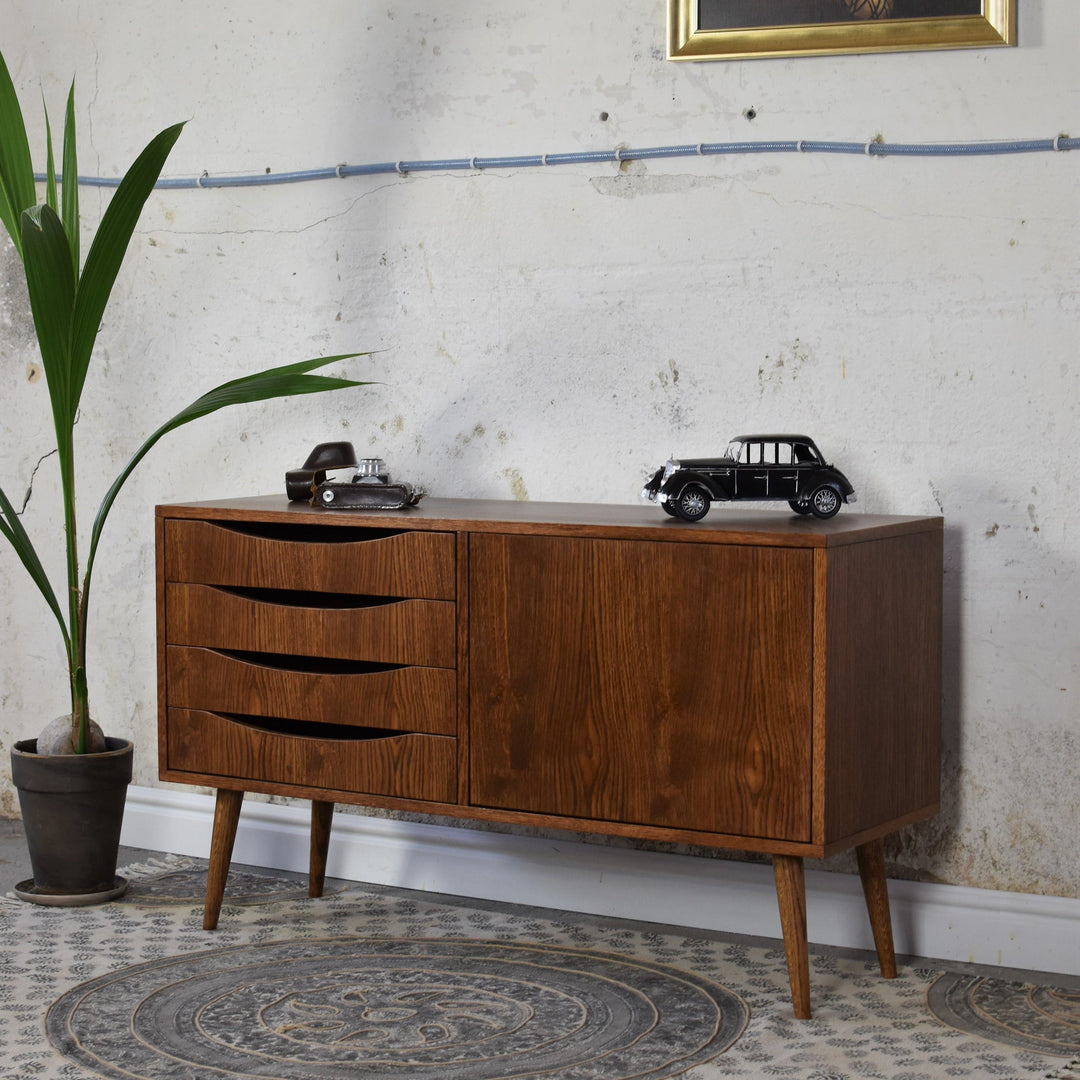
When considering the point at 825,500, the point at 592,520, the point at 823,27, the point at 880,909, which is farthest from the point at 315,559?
the point at 823,27

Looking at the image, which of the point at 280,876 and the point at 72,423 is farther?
the point at 280,876

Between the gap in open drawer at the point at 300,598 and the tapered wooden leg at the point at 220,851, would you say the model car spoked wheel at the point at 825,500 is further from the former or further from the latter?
the tapered wooden leg at the point at 220,851

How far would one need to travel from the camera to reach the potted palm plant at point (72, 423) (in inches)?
105

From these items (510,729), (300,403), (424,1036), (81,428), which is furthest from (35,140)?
(424,1036)

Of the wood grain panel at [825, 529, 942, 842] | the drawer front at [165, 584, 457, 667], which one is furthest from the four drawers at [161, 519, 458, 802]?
the wood grain panel at [825, 529, 942, 842]

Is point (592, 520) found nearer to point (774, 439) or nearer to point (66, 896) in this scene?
point (774, 439)

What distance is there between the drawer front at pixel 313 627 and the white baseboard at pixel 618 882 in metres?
0.61

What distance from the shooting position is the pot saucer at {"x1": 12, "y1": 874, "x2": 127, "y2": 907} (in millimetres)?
2764

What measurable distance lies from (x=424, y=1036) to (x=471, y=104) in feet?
5.56

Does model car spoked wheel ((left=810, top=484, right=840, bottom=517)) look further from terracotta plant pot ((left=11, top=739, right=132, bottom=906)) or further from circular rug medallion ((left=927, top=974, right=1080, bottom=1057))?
terracotta plant pot ((left=11, top=739, right=132, bottom=906))

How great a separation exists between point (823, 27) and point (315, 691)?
4.64 feet

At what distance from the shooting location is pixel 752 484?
7.60ft

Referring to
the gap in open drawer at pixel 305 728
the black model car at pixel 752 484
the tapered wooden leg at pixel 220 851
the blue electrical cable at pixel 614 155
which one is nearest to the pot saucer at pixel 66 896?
the tapered wooden leg at pixel 220 851

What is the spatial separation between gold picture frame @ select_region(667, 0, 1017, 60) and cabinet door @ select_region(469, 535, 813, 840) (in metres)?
0.96
